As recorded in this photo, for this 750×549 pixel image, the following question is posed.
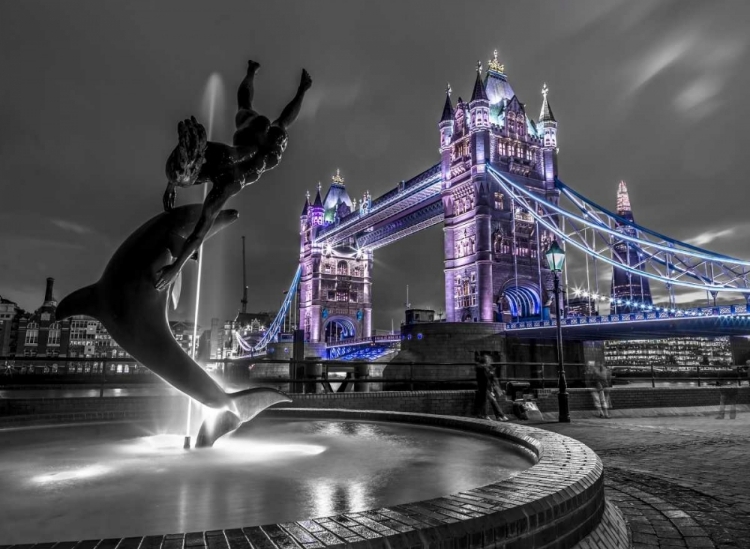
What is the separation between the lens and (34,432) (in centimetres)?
540

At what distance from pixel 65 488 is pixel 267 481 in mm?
1164

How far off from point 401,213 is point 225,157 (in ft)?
194

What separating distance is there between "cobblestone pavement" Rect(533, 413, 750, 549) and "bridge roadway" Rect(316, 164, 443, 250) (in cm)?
4678

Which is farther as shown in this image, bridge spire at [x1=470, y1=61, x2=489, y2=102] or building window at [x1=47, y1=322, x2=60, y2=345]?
building window at [x1=47, y1=322, x2=60, y2=345]

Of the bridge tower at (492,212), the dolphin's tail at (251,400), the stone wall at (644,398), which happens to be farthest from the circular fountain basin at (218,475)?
the bridge tower at (492,212)

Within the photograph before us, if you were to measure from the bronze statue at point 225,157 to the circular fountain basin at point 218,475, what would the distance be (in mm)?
1519

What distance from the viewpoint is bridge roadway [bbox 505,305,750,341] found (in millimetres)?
28391

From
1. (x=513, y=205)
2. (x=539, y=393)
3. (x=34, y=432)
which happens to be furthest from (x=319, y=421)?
(x=513, y=205)

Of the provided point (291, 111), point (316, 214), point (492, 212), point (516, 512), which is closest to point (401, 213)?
point (492, 212)

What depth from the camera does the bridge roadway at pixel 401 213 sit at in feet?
184

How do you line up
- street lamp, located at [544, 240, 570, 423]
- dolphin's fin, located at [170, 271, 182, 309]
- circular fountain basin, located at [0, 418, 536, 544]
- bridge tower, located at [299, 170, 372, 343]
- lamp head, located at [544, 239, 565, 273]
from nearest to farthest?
circular fountain basin, located at [0, 418, 536, 544]
dolphin's fin, located at [170, 271, 182, 309]
street lamp, located at [544, 240, 570, 423]
lamp head, located at [544, 239, 565, 273]
bridge tower, located at [299, 170, 372, 343]

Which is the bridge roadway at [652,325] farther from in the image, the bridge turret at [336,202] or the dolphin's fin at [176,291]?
the bridge turret at [336,202]

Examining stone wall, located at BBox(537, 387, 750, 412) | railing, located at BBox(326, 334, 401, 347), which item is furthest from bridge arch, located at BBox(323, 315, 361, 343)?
stone wall, located at BBox(537, 387, 750, 412)

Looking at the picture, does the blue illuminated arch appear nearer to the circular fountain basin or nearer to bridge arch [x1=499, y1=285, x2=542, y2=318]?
bridge arch [x1=499, y1=285, x2=542, y2=318]
